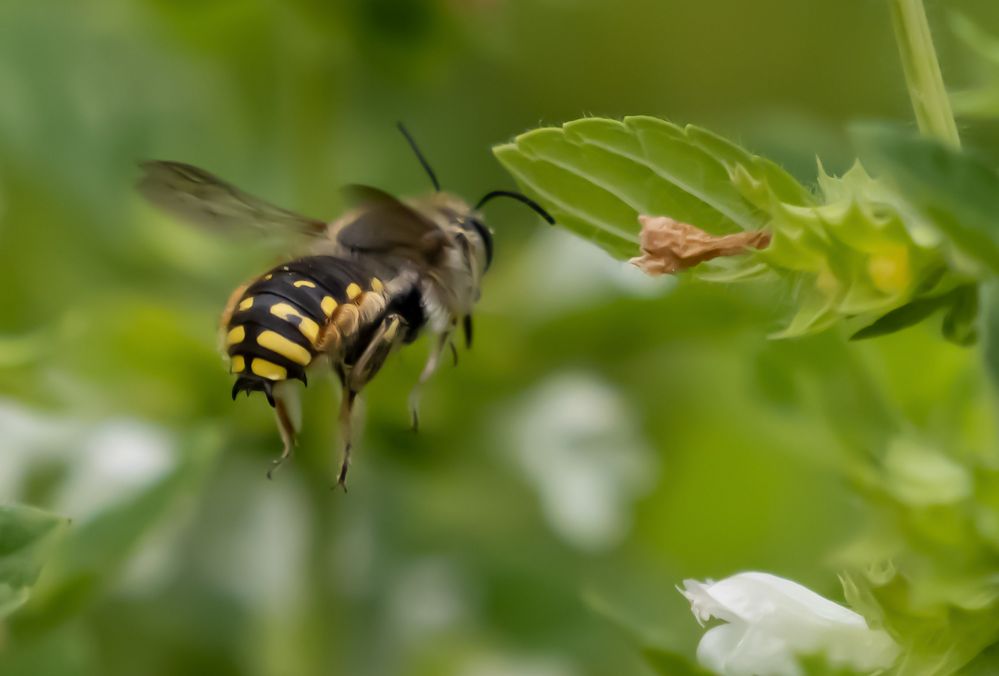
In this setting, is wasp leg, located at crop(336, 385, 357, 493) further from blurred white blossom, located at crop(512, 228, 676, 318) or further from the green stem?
blurred white blossom, located at crop(512, 228, 676, 318)

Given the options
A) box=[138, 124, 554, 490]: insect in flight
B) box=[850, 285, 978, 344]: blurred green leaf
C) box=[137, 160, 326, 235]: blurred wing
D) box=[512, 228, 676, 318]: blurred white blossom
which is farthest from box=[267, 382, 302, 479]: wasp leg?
box=[512, 228, 676, 318]: blurred white blossom

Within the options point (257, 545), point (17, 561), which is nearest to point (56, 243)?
point (257, 545)

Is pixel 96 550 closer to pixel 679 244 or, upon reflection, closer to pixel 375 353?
pixel 375 353

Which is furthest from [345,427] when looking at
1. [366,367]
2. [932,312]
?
[932,312]

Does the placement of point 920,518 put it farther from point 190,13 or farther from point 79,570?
point 190,13

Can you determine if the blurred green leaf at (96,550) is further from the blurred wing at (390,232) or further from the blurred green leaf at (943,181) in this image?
the blurred green leaf at (943,181)
